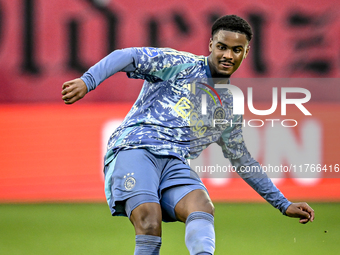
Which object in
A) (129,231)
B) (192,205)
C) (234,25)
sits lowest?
(129,231)

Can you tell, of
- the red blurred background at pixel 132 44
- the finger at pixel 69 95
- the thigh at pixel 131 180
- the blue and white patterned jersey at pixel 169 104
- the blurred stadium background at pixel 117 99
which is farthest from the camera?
the red blurred background at pixel 132 44

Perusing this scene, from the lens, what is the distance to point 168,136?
8.04 feet

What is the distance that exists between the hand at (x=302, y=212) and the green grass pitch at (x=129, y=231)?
38.0 inches

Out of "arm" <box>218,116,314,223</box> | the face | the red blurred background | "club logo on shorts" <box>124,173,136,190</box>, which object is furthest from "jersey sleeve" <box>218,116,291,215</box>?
the red blurred background

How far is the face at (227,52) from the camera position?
102 inches

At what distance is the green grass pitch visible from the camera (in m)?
3.68

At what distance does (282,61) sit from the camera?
6062 millimetres

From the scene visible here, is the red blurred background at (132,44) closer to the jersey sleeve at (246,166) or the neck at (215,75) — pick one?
the jersey sleeve at (246,166)

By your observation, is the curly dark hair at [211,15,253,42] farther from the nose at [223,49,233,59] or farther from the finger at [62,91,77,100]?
the finger at [62,91,77,100]

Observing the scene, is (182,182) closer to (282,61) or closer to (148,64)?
(148,64)

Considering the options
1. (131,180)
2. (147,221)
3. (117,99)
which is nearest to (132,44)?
(117,99)

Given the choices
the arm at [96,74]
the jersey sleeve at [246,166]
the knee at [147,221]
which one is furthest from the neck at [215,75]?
the knee at [147,221]

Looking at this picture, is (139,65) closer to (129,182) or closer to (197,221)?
(129,182)

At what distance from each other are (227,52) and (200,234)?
98 centimetres
